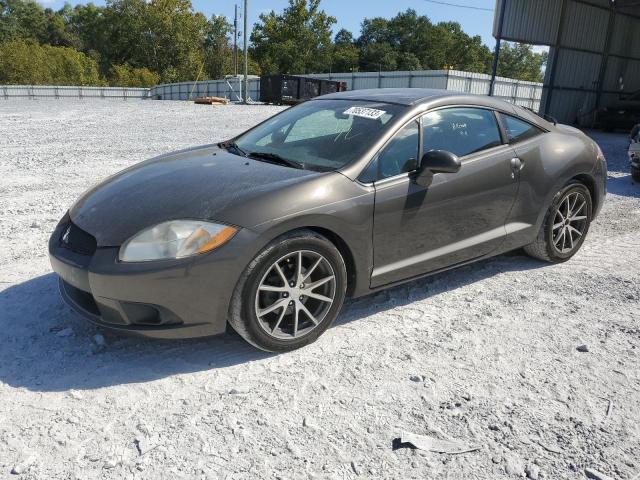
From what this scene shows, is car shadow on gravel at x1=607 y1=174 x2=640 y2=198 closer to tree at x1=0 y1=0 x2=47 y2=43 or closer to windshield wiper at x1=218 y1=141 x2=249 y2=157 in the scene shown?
windshield wiper at x1=218 y1=141 x2=249 y2=157

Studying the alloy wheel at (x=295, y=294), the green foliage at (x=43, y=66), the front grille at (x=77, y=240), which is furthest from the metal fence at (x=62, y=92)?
Answer: the alloy wheel at (x=295, y=294)

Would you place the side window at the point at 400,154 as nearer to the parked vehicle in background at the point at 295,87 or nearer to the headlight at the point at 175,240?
the headlight at the point at 175,240

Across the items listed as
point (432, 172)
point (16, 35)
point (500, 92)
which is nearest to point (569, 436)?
point (432, 172)

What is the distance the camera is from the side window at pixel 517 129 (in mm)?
4160

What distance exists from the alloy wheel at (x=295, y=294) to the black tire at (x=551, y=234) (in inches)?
87.3

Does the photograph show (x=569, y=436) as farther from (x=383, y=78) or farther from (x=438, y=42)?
(x=438, y=42)

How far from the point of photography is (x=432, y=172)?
3.41 metres

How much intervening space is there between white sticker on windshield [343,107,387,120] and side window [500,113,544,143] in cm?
113

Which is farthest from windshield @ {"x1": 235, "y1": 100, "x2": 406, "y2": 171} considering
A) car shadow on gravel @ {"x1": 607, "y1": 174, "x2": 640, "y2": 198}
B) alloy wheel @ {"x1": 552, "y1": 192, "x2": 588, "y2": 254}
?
car shadow on gravel @ {"x1": 607, "y1": 174, "x2": 640, "y2": 198}

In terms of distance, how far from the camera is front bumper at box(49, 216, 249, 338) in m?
2.70

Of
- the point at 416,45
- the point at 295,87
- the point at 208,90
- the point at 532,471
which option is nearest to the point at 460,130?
the point at 532,471

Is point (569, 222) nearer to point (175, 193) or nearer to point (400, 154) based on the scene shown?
point (400, 154)

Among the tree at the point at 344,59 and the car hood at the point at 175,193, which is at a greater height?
the tree at the point at 344,59

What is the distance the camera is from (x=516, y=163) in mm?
4051
